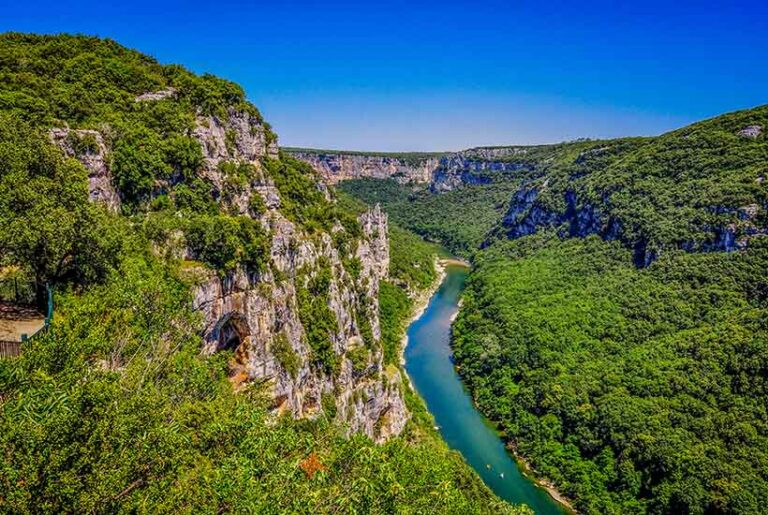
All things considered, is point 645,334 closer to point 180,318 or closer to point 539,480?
point 539,480

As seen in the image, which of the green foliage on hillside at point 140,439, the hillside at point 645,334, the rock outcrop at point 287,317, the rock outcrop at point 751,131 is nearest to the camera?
the green foliage on hillside at point 140,439

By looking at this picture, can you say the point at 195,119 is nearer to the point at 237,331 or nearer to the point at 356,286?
the point at 237,331

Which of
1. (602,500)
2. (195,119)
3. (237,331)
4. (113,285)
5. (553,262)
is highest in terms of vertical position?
(195,119)

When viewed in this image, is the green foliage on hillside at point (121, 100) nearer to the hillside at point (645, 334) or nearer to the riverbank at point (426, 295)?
the riverbank at point (426, 295)

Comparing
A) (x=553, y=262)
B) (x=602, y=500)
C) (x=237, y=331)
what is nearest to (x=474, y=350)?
(x=602, y=500)

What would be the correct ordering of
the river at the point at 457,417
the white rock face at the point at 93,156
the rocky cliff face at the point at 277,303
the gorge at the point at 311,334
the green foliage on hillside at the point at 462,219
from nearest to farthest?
the gorge at the point at 311,334, the white rock face at the point at 93,156, the rocky cliff face at the point at 277,303, the river at the point at 457,417, the green foliage on hillside at the point at 462,219

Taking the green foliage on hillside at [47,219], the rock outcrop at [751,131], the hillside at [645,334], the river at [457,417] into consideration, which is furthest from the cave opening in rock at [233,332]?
the rock outcrop at [751,131]

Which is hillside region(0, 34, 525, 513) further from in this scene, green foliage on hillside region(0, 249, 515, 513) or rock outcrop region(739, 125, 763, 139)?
rock outcrop region(739, 125, 763, 139)
